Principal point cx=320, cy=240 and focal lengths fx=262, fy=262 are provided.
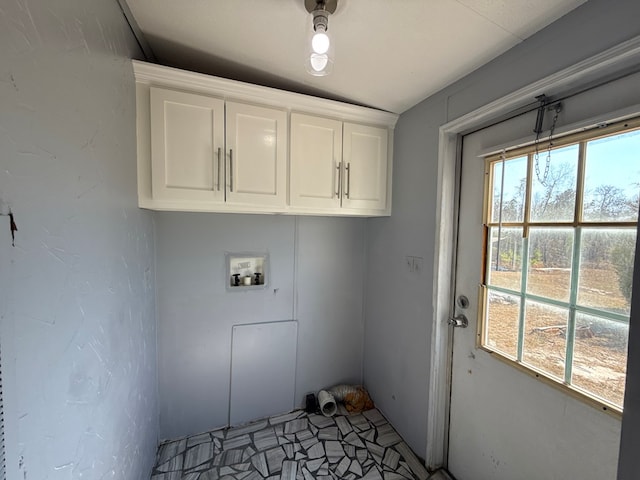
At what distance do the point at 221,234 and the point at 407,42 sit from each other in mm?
1488

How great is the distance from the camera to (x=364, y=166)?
67.8 inches

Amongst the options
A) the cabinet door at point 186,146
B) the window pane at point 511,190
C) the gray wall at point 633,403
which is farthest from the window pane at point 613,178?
the cabinet door at point 186,146

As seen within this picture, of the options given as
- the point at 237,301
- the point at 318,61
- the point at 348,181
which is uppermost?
the point at 318,61

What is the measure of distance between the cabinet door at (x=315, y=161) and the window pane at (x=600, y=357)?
124 cm

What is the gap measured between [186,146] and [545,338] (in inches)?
72.4

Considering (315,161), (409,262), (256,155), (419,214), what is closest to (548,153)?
(419,214)

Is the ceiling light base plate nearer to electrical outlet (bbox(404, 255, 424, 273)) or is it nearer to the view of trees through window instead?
the view of trees through window

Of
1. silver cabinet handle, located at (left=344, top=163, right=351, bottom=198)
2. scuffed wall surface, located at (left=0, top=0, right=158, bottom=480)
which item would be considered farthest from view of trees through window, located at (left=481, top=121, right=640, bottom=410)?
scuffed wall surface, located at (left=0, top=0, right=158, bottom=480)

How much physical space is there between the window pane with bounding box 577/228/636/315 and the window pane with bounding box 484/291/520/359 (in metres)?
0.26

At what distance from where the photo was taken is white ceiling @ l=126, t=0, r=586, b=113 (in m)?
0.95

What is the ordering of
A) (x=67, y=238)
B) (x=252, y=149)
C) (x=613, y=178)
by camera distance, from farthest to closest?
1. (x=252, y=149)
2. (x=613, y=178)
3. (x=67, y=238)

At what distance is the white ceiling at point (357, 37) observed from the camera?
37.3 inches

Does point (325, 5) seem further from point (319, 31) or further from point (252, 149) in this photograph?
point (252, 149)

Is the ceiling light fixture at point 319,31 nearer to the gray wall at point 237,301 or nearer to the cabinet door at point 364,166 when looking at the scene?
the cabinet door at point 364,166
